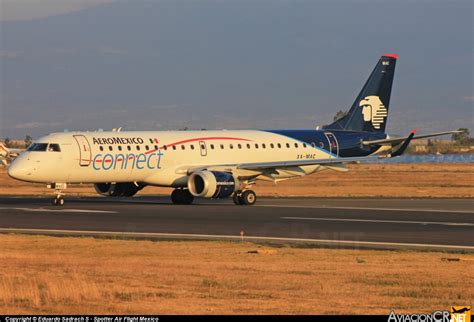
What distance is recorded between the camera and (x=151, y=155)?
160 ft

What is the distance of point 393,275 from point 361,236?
9464 millimetres

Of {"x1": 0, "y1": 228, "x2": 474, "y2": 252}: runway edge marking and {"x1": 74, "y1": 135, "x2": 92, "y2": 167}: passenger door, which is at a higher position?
{"x1": 74, "y1": 135, "x2": 92, "y2": 167}: passenger door

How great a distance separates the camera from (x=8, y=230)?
113 ft

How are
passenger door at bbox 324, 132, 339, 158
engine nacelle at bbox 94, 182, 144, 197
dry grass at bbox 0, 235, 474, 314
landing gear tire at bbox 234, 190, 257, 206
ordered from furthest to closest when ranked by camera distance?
passenger door at bbox 324, 132, 339, 158 → engine nacelle at bbox 94, 182, 144, 197 → landing gear tire at bbox 234, 190, 257, 206 → dry grass at bbox 0, 235, 474, 314

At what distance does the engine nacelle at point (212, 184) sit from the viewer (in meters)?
47.3

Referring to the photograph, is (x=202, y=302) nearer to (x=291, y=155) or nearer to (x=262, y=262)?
(x=262, y=262)

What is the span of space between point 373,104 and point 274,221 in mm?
22365

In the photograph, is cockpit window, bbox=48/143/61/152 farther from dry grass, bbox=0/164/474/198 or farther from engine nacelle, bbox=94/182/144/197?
dry grass, bbox=0/164/474/198

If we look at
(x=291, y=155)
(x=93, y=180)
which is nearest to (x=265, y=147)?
(x=291, y=155)

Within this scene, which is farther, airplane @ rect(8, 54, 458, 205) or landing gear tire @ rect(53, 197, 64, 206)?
landing gear tire @ rect(53, 197, 64, 206)

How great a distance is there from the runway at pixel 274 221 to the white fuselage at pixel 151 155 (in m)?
1.41

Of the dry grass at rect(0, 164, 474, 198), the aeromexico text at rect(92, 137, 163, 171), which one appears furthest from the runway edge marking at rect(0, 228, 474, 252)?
the dry grass at rect(0, 164, 474, 198)

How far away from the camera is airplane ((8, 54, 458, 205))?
46844 mm

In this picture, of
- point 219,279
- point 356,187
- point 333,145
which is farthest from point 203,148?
A: point 219,279
